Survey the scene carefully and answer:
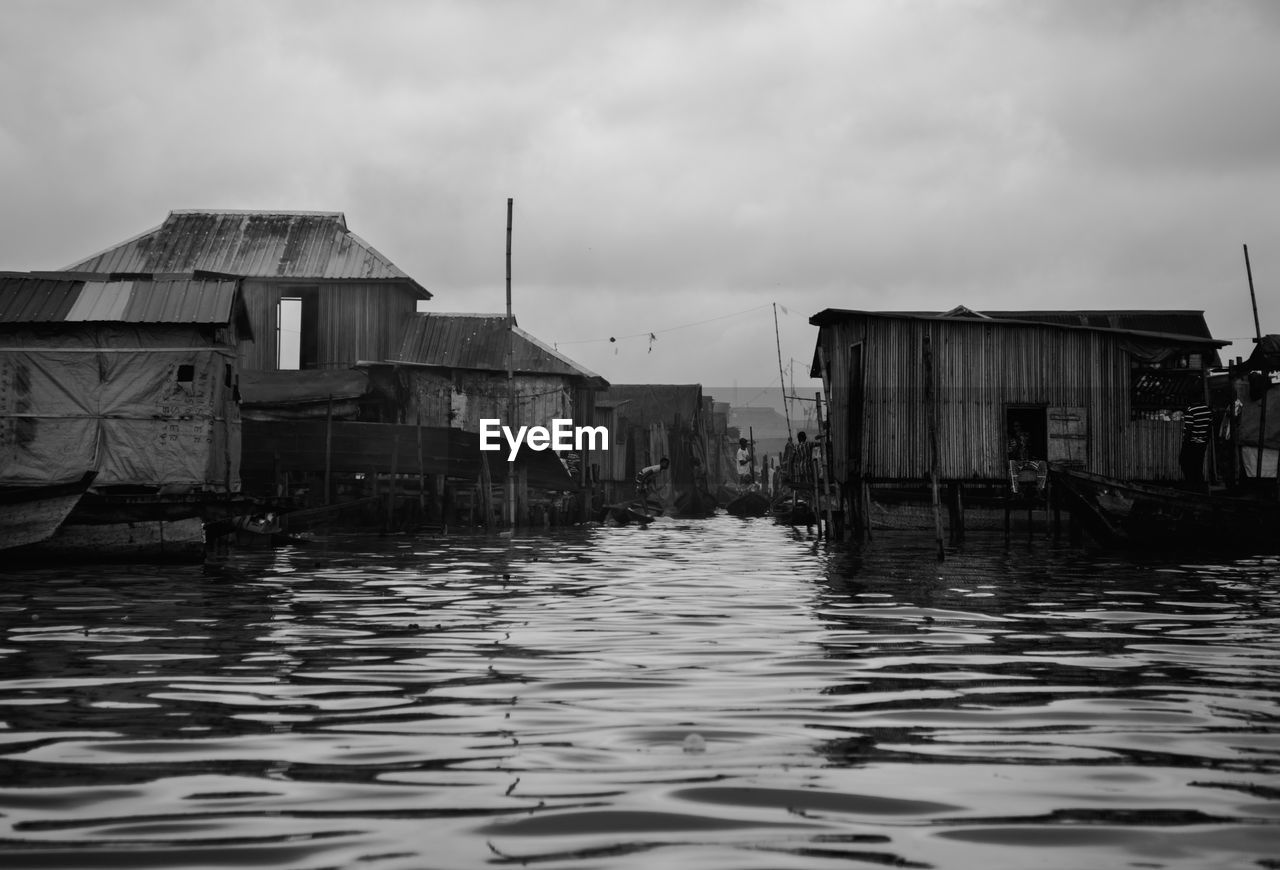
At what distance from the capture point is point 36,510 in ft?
56.9

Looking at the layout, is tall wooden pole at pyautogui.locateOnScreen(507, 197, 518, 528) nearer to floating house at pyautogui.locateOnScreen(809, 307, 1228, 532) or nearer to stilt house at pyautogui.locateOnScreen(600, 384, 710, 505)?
floating house at pyautogui.locateOnScreen(809, 307, 1228, 532)

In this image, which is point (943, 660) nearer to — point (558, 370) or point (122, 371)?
point (122, 371)

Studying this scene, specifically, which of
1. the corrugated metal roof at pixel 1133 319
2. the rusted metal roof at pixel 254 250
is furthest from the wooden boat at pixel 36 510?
the corrugated metal roof at pixel 1133 319

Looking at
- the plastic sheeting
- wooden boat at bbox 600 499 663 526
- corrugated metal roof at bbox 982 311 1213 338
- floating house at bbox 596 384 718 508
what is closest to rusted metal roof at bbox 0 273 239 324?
the plastic sheeting

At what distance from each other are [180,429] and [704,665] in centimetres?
1582

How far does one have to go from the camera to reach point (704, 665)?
829 centimetres

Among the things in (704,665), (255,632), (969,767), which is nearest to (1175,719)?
(969,767)

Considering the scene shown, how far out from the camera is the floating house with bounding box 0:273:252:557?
21641 mm

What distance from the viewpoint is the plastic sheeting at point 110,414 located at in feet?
70.9

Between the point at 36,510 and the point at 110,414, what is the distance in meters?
4.69

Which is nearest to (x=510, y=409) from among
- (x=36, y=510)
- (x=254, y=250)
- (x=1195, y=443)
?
(x=254, y=250)

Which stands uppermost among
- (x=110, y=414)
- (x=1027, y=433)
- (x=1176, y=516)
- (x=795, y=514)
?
(x=110, y=414)

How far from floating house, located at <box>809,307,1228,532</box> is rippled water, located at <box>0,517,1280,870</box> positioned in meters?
12.3

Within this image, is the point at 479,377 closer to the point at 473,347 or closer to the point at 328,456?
the point at 473,347
